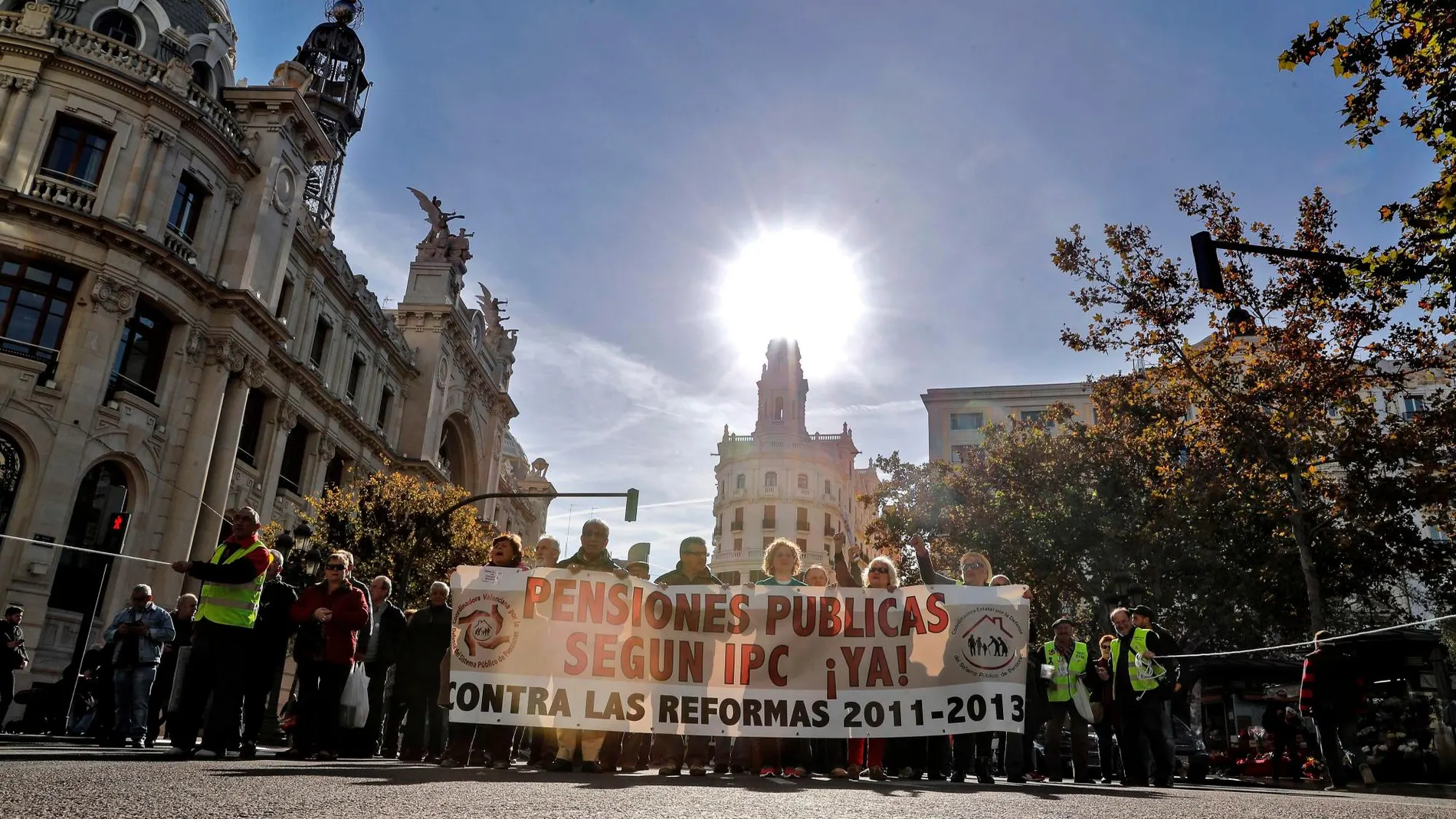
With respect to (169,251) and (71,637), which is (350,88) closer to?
(169,251)

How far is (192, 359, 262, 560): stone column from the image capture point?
2308 cm

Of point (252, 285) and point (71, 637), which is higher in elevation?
point (252, 285)

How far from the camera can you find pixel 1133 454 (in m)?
26.3

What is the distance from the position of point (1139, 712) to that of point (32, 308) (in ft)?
72.6

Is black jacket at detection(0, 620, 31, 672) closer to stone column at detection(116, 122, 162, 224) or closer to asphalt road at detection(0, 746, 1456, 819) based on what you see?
asphalt road at detection(0, 746, 1456, 819)

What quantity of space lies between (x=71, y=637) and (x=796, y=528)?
59938 mm

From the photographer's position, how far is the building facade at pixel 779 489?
250 ft

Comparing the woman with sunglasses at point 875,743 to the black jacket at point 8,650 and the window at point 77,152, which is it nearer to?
the black jacket at point 8,650

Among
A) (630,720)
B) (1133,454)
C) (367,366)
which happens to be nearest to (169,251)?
(367,366)

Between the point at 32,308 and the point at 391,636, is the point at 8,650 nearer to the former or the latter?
the point at 391,636

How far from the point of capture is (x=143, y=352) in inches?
877

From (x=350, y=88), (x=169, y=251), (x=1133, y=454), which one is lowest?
(x=1133, y=454)

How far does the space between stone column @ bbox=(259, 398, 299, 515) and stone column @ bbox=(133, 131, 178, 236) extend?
649cm

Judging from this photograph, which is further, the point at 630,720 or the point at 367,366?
the point at 367,366
